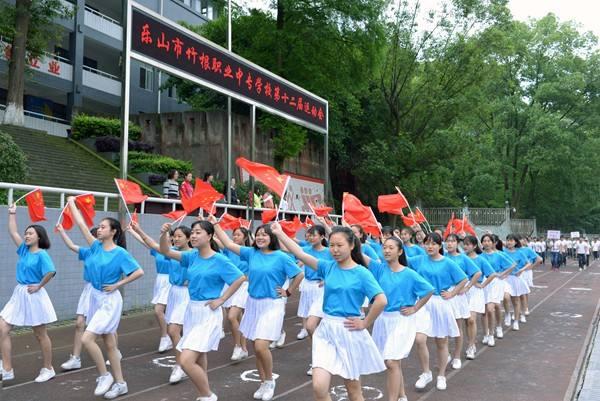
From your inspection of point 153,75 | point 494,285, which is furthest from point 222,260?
point 153,75

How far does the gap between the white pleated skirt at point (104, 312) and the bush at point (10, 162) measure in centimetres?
621

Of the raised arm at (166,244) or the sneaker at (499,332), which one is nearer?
the raised arm at (166,244)

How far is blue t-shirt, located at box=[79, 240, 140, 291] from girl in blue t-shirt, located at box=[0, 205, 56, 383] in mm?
683

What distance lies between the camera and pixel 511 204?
4350 cm

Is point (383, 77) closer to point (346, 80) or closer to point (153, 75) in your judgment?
point (346, 80)

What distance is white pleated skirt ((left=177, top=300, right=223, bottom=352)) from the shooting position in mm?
5539

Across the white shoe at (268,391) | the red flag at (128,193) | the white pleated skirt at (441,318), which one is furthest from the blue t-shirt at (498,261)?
the red flag at (128,193)

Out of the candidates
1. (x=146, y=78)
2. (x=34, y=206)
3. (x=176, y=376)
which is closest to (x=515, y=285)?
(x=176, y=376)

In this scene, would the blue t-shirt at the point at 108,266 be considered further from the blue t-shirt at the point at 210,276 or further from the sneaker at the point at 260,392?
the sneaker at the point at 260,392

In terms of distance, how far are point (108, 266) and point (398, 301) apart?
118 inches

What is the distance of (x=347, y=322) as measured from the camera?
15.7ft

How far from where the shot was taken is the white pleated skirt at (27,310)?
263 inches

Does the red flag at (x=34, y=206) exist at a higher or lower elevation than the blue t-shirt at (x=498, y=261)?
higher

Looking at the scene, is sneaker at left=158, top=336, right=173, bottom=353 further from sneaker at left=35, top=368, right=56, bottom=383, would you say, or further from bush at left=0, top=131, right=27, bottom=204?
bush at left=0, top=131, right=27, bottom=204
